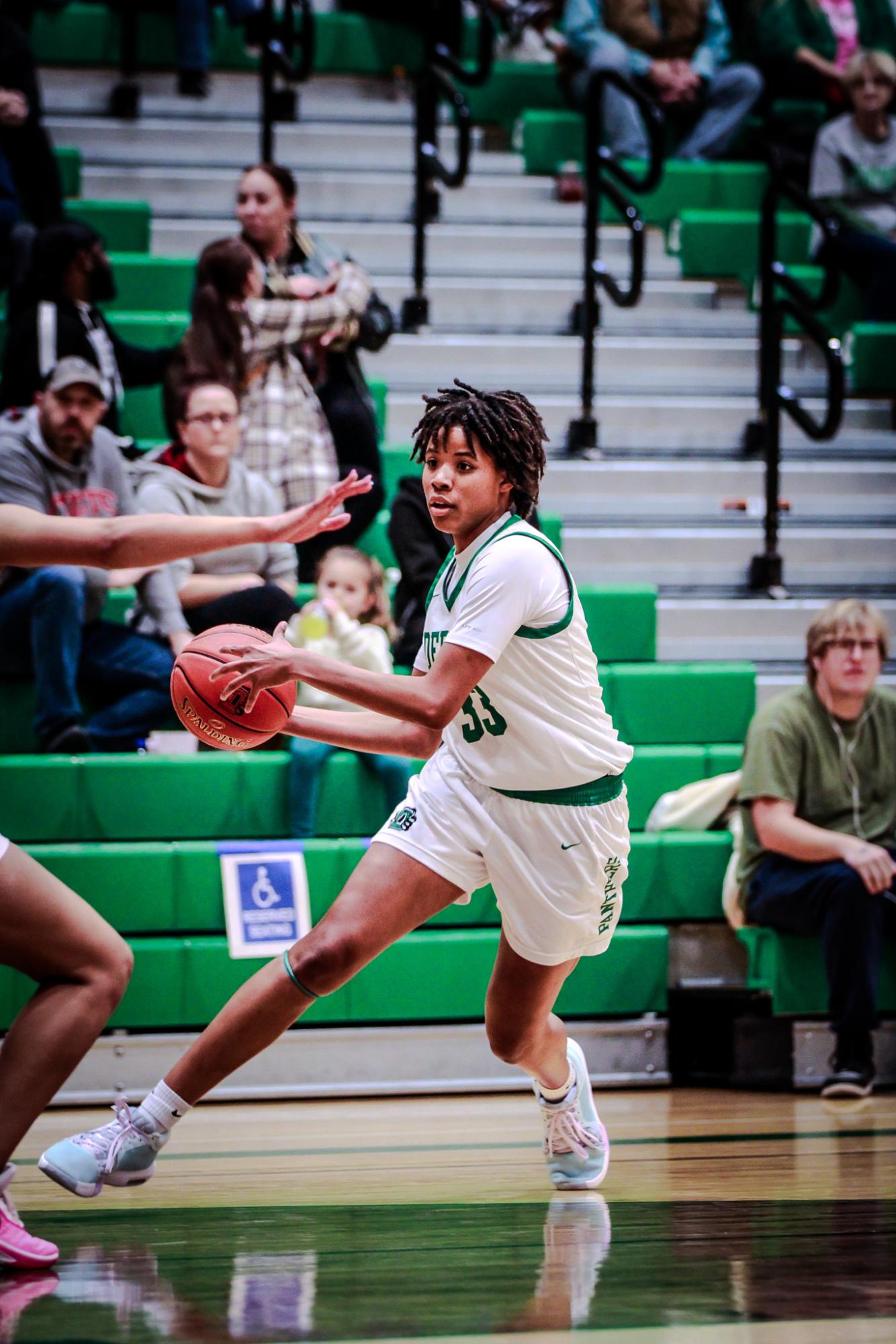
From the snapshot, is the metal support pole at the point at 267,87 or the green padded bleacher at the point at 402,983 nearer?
the green padded bleacher at the point at 402,983

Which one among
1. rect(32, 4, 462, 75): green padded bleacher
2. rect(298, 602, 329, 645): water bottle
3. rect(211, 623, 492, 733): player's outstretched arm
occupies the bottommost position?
rect(298, 602, 329, 645): water bottle

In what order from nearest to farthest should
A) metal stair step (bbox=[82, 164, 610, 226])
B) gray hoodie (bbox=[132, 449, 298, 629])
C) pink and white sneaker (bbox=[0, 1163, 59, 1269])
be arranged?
pink and white sneaker (bbox=[0, 1163, 59, 1269]), gray hoodie (bbox=[132, 449, 298, 629]), metal stair step (bbox=[82, 164, 610, 226])

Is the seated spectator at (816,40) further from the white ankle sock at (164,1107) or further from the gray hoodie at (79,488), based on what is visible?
the white ankle sock at (164,1107)

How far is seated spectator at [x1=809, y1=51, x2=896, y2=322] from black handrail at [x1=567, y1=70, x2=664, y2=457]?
1.10 meters

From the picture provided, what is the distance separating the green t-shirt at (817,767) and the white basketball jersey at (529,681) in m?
1.55

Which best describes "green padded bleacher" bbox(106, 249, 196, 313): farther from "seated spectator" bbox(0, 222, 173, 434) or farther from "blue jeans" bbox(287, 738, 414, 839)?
"blue jeans" bbox(287, 738, 414, 839)

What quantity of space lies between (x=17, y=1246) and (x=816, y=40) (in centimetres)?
679

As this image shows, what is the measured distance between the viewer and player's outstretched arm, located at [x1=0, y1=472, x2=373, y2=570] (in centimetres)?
254

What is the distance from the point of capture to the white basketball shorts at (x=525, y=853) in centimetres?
298

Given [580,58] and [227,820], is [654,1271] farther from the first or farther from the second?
[580,58]

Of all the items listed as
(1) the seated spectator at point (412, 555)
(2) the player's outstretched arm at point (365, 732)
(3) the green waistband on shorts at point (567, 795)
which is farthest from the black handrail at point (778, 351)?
(2) the player's outstretched arm at point (365, 732)

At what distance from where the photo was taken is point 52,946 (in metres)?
2.52

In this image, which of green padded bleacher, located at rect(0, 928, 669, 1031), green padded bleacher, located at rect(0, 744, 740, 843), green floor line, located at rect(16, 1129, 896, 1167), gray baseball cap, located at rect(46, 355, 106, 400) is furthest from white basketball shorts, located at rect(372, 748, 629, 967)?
gray baseball cap, located at rect(46, 355, 106, 400)

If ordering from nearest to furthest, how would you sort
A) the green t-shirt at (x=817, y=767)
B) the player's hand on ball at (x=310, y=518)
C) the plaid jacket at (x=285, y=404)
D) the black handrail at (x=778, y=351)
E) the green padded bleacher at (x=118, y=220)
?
the player's hand on ball at (x=310, y=518) → the green t-shirt at (x=817, y=767) → the plaid jacket at (x=285, y=404) → the black handrail at (x=778, y=351) → the green padded bleacher at (x=118, y=220)
